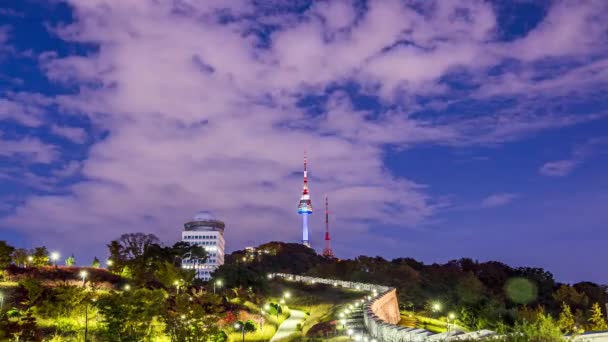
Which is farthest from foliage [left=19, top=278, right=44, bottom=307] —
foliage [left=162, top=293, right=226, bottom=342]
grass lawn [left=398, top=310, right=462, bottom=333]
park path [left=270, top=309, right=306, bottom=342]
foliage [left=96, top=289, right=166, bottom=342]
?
grass lawn [left=398, top=310, right=462, bottom=333]

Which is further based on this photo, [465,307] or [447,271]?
[447,271]

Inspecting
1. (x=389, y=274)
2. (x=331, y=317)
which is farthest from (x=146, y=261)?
(x=389, y=274)

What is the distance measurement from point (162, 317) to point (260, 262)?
104 metres

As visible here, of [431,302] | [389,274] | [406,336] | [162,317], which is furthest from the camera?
[389,274]

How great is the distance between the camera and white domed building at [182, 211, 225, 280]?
163 m

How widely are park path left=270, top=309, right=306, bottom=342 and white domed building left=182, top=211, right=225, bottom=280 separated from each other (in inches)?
3822

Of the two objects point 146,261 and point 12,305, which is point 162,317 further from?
point 146,261

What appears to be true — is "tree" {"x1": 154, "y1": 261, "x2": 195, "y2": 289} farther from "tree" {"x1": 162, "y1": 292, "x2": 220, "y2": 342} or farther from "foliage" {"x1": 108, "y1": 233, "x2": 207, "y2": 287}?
"tree" {"x1": 162, "y1": 292, "x2": 220, "y2": 342}

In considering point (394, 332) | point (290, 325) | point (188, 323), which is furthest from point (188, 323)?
point (290, 325)

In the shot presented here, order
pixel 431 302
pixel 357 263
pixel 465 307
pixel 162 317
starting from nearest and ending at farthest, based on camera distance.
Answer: pixel 162 317, pixel 465 307, pixel 431 302, pixel 357 263

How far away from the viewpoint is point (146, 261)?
73125mm

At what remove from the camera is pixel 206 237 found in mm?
171250

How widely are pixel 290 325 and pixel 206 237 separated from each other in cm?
11746

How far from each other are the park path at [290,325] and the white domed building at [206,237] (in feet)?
319
